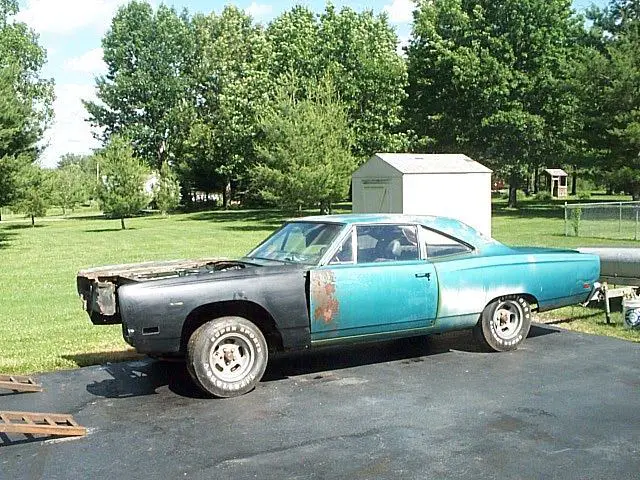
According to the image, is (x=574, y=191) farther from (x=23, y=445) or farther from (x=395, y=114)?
(x=23, y=445)

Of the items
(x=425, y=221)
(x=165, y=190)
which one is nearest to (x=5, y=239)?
(x=165, y=190)

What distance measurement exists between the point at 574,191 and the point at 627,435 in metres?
76.9

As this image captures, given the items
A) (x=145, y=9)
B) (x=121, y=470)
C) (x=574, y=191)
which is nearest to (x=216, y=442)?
(x=121, y=470)

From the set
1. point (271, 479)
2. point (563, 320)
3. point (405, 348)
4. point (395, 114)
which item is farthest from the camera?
point (395, 114)

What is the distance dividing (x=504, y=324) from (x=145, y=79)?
Result: 61026mm

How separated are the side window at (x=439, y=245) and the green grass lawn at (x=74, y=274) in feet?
8.22

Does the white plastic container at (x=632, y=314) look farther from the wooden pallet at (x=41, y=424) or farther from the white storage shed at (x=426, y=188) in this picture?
the white storage shed at (x=426, y=188)

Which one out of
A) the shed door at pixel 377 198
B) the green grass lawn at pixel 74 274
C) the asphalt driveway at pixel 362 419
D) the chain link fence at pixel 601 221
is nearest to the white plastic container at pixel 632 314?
the green grass lawn at pixel 74 274

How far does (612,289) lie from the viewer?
9789mm

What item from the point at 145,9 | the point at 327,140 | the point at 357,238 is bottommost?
the point at 357,238

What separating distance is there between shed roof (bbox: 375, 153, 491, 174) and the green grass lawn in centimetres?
268

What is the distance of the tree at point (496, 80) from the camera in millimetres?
41781

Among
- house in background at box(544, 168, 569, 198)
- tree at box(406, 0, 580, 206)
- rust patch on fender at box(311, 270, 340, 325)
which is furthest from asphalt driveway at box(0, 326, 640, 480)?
house in background at box(544, 168, 569, 198)

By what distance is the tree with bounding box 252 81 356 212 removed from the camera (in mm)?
32750
